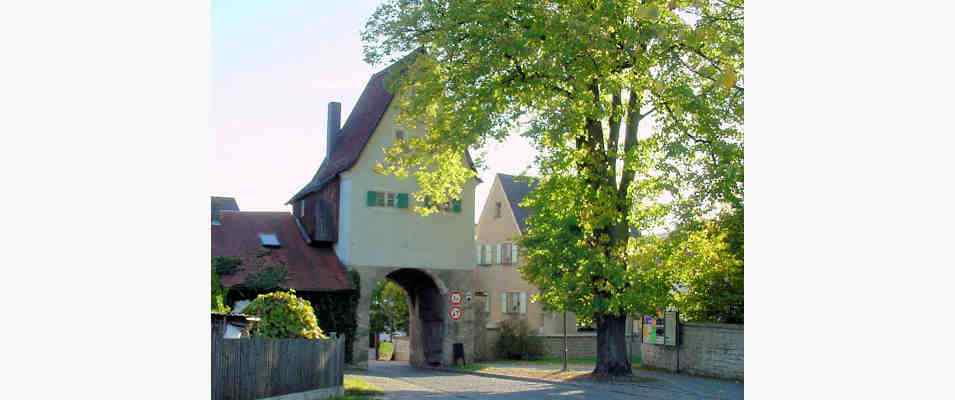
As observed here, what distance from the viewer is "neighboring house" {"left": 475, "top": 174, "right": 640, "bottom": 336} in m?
43.6

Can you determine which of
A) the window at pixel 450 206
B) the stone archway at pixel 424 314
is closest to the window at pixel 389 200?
the window at pixel 450 206

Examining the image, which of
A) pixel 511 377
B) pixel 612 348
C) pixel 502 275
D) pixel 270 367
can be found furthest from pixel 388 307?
pixel 270 367

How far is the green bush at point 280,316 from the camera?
53.9 feet

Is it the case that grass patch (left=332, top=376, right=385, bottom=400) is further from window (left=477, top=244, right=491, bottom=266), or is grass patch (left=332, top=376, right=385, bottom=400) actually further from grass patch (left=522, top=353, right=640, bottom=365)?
window (left=477, top=244, right=491, bottom=266)

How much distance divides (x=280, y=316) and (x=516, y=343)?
→ 69.7ft

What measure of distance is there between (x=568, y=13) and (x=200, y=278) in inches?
500

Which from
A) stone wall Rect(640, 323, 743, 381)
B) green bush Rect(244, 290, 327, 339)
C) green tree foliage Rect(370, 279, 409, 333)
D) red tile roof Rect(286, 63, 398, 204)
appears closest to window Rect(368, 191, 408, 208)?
red tile roof Rect(286, 63, 398, 204)

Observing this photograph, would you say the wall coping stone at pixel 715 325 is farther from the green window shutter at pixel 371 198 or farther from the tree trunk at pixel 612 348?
the green window shutter at pixel 371 198

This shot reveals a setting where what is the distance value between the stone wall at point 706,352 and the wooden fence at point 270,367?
440 inches

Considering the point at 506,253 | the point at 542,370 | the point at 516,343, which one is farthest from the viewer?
the point at 506,253

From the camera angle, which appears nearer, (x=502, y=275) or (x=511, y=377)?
(x=511, y=377)

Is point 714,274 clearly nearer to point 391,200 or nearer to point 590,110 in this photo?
point 590,110

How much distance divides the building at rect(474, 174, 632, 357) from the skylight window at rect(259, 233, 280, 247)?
1093 centimetres

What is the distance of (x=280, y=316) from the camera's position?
54.2ft
